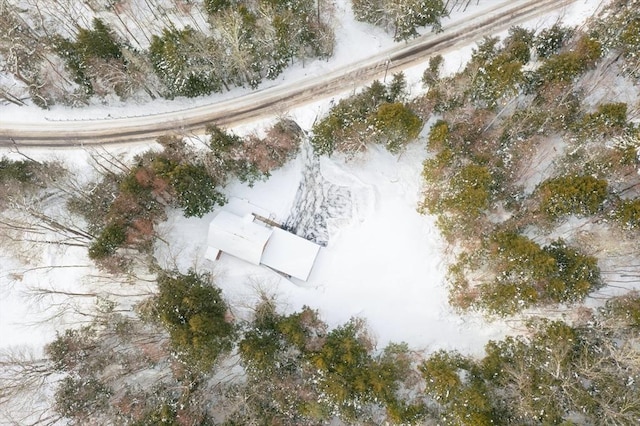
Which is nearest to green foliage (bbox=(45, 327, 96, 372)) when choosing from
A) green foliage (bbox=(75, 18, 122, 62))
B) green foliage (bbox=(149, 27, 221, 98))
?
green foliage (bbox=(149, 27, 221, 98))

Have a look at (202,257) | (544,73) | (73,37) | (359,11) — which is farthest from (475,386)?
(73,37)

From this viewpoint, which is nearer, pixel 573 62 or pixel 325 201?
pixel 573 62

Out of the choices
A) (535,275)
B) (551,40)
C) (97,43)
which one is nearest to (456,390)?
(535,275)

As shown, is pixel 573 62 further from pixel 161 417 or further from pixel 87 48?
pixel 87 48

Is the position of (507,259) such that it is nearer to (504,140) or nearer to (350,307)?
(504,140)

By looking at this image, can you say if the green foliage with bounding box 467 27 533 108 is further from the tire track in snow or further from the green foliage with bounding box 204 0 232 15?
the green foliage with bounding box 204 0 232 15

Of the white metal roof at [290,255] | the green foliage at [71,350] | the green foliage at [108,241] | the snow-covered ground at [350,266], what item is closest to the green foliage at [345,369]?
the snow-covered ground at [350,266]

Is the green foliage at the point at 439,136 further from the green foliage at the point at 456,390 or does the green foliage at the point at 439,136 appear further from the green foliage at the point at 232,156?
the green foliage at the point at 456,390
